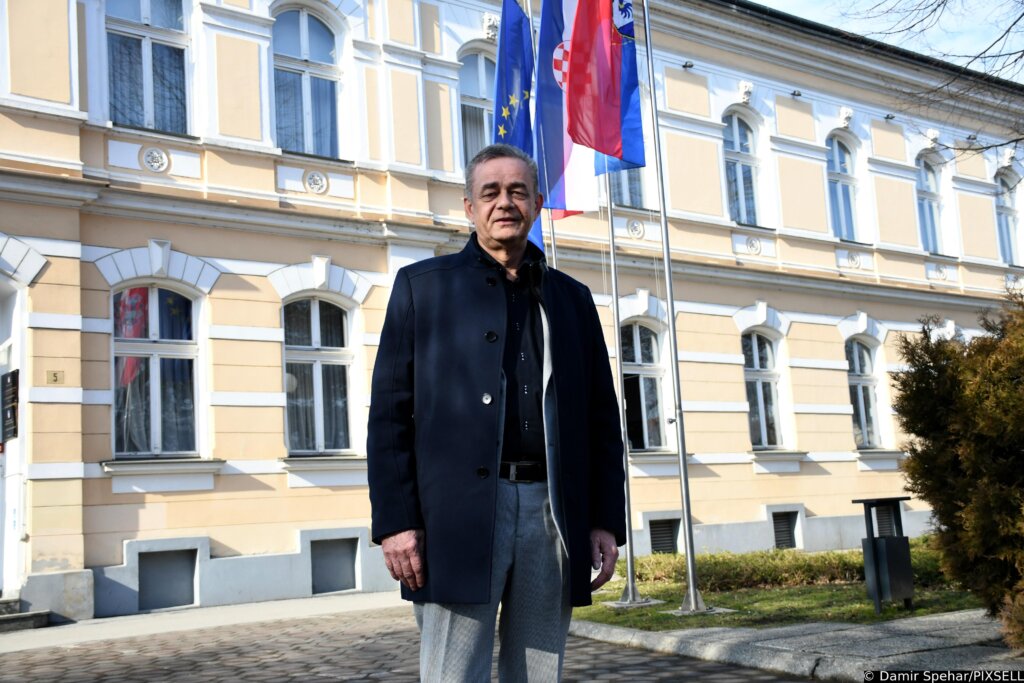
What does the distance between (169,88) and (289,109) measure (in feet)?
5.59

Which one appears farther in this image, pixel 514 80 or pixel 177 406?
pixel 177 406

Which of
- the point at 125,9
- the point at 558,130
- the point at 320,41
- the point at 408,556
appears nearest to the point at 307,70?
the point at 320,41

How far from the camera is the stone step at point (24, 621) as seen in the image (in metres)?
10.9

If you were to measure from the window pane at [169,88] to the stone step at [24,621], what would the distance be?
20.0 ft

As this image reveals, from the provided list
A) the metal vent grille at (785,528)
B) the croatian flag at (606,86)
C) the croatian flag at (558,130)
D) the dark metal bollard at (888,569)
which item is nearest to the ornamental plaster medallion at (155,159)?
the croatian flag at (558,130)

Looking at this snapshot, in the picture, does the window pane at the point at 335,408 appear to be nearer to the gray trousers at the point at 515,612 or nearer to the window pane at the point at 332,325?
the window pane at the point at 332,325

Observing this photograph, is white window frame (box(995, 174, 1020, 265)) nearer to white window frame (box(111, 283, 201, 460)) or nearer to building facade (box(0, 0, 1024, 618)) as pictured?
building facade (box(0, 0, 1024, 618))

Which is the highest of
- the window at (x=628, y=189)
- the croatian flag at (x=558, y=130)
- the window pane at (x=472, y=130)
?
the window pane at (x=472, y=130)

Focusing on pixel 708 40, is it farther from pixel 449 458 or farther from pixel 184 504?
pixel 449 458

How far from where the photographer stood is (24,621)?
36.3ft

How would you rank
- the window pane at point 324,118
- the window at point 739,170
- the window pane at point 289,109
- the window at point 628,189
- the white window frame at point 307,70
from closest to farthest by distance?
the window pane at point 289,109 → the white window frame at point 307,70 → the window pane at point 324,118 → the window at point 628,189 → the window at point 739,170

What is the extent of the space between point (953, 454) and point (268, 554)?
921cm

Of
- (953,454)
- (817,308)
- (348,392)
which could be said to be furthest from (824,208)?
(953,454)

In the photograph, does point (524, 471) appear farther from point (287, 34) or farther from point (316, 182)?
point (287, 34)
